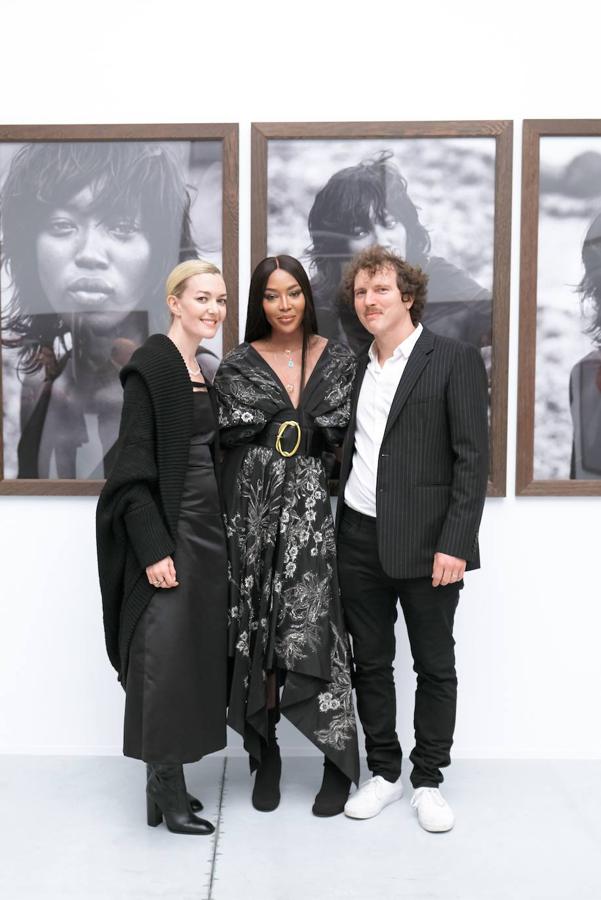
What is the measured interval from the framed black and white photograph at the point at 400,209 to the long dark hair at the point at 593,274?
27cm

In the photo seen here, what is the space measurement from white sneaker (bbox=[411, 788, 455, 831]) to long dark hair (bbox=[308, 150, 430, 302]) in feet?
5.24

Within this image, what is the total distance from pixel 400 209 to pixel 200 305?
34.0 inches

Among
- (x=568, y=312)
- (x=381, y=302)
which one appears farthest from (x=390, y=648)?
(x=568, y=312)

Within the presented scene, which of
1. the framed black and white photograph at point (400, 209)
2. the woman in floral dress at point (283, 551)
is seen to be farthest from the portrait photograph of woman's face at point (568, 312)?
the woman in floral dress at point (283, 551)

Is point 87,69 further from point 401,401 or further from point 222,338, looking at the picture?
point 401,401

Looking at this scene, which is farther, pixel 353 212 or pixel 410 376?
pixel 353 212

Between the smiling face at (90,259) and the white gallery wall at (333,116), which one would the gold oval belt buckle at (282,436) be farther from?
the smiling face at (90,259)

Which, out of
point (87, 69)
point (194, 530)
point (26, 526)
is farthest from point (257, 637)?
point (87, 69)

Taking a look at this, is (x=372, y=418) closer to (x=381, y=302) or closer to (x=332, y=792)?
(x=381, y=302)

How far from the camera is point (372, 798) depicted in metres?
2.40

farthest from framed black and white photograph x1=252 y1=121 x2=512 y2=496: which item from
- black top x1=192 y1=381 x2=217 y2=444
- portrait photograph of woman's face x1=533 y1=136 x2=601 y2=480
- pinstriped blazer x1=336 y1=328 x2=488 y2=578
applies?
black top x1=192 y1=381 x2=217 y2=444

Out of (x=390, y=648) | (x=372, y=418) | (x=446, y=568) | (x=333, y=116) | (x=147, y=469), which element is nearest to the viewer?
(x=147, y=469)

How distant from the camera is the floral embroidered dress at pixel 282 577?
2.34 meters

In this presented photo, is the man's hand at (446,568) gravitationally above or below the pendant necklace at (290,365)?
below
